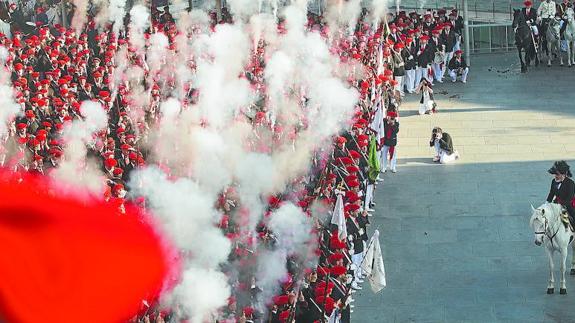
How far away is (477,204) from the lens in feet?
72.1

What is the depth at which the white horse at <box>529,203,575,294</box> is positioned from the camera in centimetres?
1747

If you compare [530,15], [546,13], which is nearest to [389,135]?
[530,15]

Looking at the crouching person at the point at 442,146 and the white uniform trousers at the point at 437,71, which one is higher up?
the white uniform trousers at the point at 437,71

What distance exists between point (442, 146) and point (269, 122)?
11.8 ft

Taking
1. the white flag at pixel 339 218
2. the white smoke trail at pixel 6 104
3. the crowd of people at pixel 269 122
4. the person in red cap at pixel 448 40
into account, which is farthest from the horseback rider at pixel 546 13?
the white flag at pixel 339 218

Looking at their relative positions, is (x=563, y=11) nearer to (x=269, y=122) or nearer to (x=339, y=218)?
(x=269, y=122)

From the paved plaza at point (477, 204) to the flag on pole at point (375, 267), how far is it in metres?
0.49

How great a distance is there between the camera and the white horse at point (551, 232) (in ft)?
57.3

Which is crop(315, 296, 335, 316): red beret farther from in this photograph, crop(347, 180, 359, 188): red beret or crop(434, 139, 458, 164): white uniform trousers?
crop(434, 139, 458, 164): white uniform trousers

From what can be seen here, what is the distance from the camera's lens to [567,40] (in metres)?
30.1

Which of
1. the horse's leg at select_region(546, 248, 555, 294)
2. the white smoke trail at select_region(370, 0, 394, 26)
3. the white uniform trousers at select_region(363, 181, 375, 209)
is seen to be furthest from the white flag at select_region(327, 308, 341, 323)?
the white smoke trail at select_region(370, 0, 394, 26)

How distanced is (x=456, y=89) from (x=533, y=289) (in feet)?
38.6

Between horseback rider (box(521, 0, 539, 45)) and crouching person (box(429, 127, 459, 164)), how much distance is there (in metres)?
7.26

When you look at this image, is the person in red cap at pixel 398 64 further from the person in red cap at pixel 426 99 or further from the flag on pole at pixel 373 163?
the flag on pole at pixel 373 163
